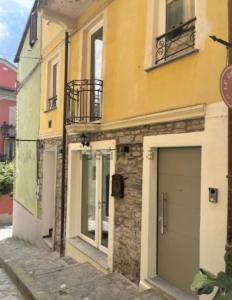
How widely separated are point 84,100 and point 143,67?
2.38 m

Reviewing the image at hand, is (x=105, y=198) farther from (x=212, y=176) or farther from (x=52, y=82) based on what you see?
(x=52, y=82)

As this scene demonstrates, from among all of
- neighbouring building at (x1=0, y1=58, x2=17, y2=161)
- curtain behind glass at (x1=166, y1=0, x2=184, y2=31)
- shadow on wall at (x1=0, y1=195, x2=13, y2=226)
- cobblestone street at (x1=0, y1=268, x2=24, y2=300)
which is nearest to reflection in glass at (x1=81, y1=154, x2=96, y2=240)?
cobblestone street at (x1=0, y1=268, x2=24, y2=300)

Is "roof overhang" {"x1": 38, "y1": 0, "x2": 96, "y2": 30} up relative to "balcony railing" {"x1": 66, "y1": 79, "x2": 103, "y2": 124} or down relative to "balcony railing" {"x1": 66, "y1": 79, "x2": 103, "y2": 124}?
up

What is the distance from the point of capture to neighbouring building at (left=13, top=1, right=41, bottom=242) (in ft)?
39.2

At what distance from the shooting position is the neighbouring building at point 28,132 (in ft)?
39.2

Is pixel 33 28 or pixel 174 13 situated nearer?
pixel 174 13

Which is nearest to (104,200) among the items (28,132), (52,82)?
(52,82)

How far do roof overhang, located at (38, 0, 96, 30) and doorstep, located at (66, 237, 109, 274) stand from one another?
526cm

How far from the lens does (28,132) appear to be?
1302cm

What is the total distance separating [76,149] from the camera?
873 cm

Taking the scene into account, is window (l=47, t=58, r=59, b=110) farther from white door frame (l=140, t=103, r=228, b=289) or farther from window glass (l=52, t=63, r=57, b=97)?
white door frame (l=140, t=103, r=228, b=289)

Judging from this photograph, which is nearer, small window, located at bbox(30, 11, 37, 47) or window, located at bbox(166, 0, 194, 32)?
window, located at bbox(166, 0, 194, 32)

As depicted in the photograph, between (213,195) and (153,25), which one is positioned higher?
(153,25)

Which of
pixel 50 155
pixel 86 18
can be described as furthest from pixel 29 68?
pixel 86 18
